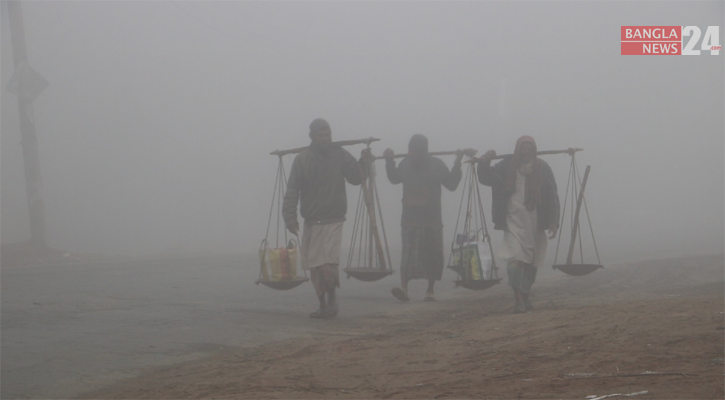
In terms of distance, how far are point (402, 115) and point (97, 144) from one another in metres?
18.8

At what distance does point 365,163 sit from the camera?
8.09 m

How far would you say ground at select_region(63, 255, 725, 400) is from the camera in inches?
150

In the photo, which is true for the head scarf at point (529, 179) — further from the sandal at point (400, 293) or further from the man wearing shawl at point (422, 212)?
the sandal at point (400, 293)

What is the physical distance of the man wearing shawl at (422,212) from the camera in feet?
31.3

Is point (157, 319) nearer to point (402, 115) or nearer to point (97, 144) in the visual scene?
point (97, 144)

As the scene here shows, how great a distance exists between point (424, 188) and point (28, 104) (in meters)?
12.7

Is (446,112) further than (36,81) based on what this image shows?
Yes

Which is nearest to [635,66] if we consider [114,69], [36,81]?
[114,69]

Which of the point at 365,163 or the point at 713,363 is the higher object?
the point at 365,163

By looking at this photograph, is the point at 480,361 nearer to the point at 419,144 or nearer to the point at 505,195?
the point at 505,195

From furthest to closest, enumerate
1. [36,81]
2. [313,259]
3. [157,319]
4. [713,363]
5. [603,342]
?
[36,81] → [313,259] → [157,319] → [603,342] → [713,363]

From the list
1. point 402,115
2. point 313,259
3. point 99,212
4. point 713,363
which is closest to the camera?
point 713,363

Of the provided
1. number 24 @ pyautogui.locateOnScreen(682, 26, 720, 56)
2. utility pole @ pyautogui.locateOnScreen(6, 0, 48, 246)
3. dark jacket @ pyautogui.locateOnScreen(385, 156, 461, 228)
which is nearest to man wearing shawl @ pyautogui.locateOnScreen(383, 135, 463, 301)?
dark jacket @ pyautogui.locateOnScreen(385, 156, 461, 228)

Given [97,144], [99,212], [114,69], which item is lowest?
[99,212]
